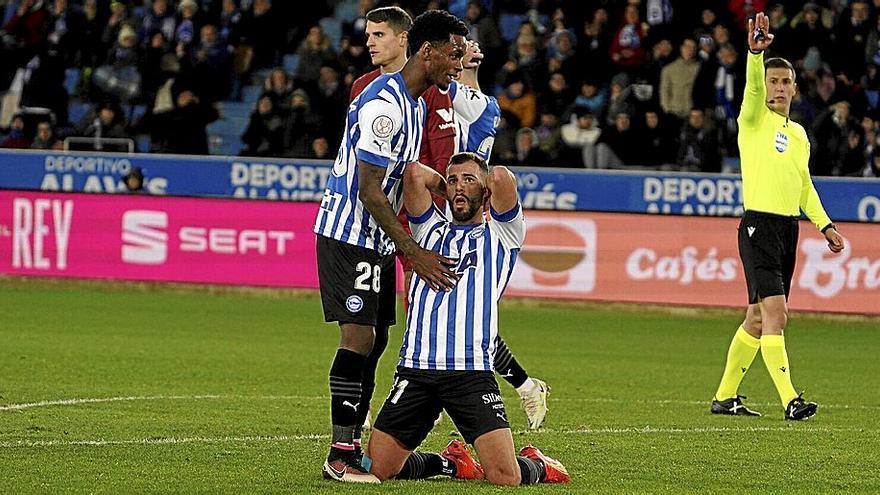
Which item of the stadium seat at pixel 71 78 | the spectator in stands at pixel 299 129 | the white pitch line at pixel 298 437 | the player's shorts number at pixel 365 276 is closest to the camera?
the player's shorts number at pixel 365 276

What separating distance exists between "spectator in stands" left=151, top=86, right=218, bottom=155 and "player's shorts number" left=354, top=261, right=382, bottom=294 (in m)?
15.8

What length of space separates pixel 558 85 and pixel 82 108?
760 cm

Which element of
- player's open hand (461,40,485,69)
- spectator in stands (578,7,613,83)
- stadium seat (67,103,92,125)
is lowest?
stadium seat (67,103,92,125)

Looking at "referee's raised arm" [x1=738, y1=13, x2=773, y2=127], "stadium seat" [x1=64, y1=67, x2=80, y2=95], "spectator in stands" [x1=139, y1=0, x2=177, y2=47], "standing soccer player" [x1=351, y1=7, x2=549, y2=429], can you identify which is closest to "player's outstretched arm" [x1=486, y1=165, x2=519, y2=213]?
"standing soccer player" [x1=351, y1=7, x2=549, y2=429]

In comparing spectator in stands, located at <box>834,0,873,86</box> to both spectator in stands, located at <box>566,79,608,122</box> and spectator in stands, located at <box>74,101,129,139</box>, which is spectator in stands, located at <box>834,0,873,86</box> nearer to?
spectator in stands, located at <box>566,79,608,122</box>

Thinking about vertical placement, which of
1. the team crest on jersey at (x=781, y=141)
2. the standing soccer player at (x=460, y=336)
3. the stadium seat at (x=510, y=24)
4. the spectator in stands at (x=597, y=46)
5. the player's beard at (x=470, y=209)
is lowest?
the standing soccer player at (x=460, y=336)

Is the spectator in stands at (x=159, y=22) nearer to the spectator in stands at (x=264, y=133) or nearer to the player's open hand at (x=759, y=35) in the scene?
the spectator in stands at (x=264, y=133)

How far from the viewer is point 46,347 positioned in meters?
14.6

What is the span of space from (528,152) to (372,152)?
13.6 meters

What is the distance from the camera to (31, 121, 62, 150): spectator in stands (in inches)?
931

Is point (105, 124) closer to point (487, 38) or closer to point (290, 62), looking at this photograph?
point (290, 62)

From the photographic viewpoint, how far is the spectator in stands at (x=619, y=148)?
2122 centimetres

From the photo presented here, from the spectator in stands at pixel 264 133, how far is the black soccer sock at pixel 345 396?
15004 millimetres

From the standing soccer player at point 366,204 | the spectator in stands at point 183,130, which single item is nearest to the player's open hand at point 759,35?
the standing soccer player at point 366,204
